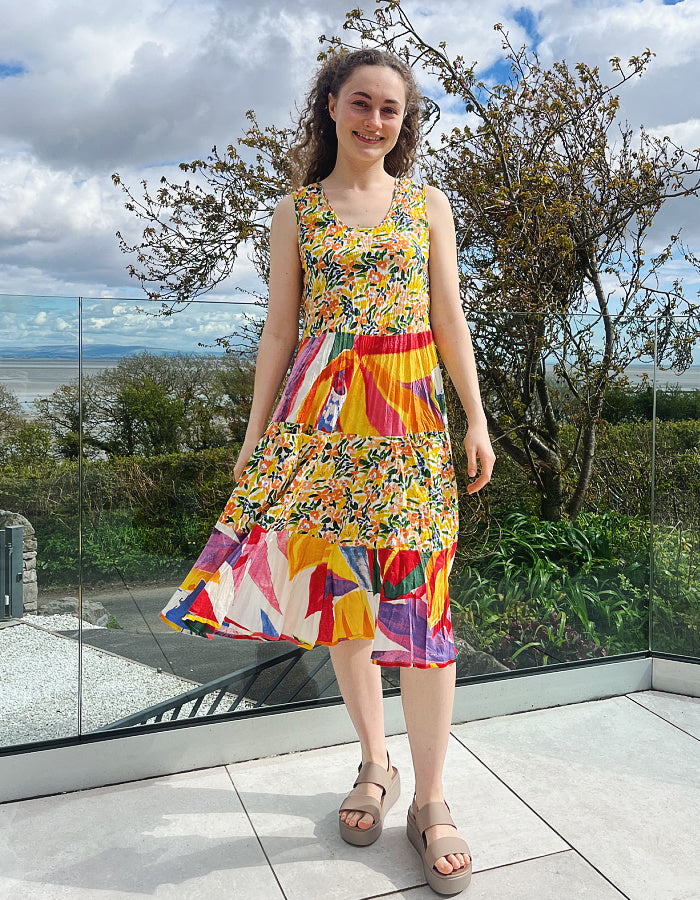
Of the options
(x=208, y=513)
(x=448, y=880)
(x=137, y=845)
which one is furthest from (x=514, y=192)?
(x=137, y=845)

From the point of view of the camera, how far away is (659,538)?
7.93 ft

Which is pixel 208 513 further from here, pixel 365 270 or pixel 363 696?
pixel 365 270

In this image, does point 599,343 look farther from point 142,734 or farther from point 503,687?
Result: point 142,734

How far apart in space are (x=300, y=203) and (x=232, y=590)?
0.85 metres

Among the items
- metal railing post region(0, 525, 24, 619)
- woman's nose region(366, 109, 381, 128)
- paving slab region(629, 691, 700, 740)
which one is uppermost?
woman's nose region(366, 109, 381, 128)

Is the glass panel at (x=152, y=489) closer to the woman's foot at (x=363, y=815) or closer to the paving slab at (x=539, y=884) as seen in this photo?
the woman's foot at (x=363, y=815)

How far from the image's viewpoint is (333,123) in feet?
5.38

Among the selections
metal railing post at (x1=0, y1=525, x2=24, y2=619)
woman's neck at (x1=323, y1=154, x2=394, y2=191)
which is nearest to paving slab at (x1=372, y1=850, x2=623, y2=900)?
metal railing post at (x1=0, y1=525, x2=24, y2=619)

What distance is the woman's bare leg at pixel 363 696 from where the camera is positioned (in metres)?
1.59

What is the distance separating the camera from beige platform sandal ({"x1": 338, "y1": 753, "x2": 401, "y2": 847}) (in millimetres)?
1552

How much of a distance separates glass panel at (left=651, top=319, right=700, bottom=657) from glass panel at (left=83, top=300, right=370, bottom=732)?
1.39 m

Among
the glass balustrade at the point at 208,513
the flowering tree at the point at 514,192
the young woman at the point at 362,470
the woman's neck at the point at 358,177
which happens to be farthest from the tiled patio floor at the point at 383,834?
the flowering tree at the point at 514,192

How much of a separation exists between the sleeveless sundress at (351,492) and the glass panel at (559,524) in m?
0.76

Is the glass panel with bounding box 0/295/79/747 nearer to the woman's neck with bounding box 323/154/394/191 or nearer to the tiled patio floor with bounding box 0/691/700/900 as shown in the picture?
the tiled patio floor with bounding box 0/691/700/900
